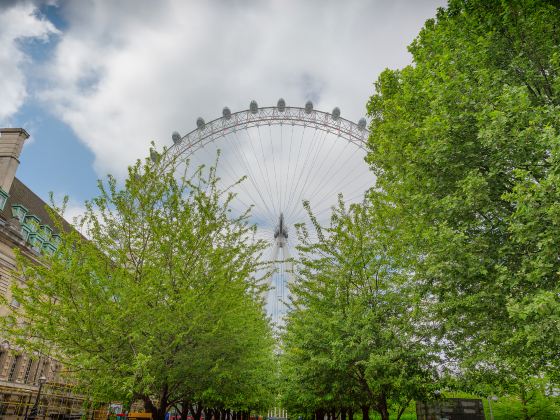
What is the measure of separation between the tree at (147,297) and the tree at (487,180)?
22.5 feet

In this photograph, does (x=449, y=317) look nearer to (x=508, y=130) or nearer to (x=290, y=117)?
(x=508, y=130)

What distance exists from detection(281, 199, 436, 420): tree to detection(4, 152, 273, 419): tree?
3.02m

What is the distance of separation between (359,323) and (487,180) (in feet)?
22.0

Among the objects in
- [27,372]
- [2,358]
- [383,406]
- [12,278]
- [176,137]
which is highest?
[176,137]

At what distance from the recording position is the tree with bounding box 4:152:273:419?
459 inches

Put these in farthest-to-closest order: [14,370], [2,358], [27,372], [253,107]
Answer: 1. [253,107]
2. [27,372]
3. [14,370]
4. [2,358]

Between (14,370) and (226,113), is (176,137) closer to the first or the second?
(226,113)

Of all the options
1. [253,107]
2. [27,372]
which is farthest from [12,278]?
[253,107]

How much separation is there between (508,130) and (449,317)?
558cm

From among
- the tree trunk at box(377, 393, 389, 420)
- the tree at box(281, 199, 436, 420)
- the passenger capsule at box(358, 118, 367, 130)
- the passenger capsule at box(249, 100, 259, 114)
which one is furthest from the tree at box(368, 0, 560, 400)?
the passenger capsule at box(249, 100, 259, 114)

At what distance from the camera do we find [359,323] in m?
14.8

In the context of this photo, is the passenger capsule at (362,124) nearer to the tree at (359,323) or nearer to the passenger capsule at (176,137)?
the passenger capsule at (176,137)

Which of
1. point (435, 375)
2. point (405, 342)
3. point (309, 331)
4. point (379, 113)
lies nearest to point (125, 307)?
point (309, 331)

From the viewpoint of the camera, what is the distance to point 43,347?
12.0 metres
